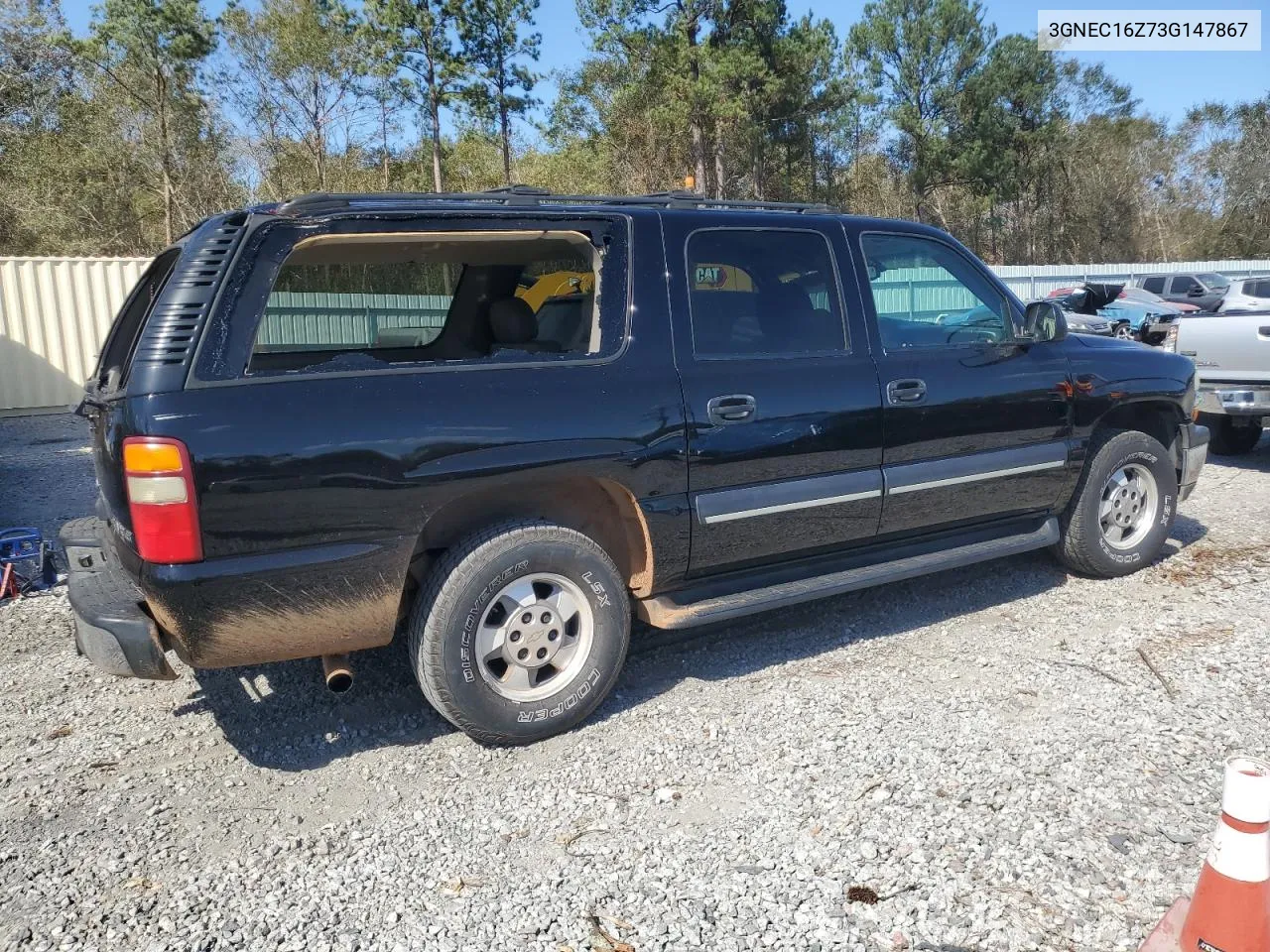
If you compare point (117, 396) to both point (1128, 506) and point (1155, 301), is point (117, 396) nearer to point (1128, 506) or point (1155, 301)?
point (1128, 506)

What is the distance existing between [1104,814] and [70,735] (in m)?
3.73

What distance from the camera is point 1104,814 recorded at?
120 inches

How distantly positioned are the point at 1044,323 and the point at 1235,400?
4615 millimetres

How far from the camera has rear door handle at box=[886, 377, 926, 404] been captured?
4289mm

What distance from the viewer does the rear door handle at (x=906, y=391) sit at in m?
4.29

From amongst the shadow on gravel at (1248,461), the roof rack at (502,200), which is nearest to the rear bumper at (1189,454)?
the roof rack at (502,200)

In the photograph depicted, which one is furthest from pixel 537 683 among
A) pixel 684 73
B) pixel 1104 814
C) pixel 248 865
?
pixel 684 73

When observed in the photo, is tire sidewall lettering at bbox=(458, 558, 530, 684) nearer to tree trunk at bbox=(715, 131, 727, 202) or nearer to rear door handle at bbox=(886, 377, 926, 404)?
rear door handle at bbox=(886, 377, 926, 404)

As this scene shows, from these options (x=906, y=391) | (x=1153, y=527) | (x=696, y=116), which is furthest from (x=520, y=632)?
(x=696, y=116)

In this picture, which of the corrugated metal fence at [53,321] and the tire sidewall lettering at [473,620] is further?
the corrugated metal fence at [53,321]

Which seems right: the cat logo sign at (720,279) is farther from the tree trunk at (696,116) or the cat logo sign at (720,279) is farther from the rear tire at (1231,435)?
the tree trunk at (696,116)

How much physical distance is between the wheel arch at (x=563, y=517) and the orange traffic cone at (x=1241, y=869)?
6.98ft

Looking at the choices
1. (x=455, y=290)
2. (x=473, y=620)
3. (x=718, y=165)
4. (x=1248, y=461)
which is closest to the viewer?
(x=473, y=620)

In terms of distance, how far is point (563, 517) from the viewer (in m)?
3.85
